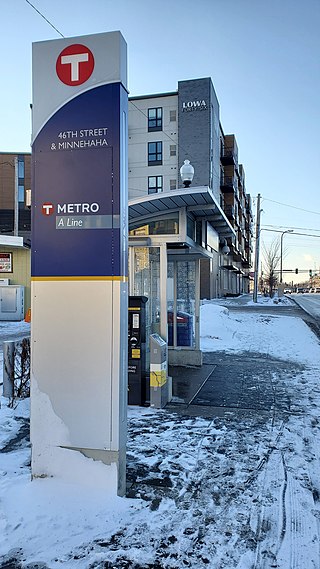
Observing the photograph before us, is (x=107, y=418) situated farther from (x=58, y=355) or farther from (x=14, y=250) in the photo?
(x=14, y=250)

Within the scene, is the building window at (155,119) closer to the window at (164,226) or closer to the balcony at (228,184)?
the balcony at (228,184)

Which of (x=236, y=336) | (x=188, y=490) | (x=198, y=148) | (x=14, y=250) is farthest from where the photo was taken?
(x=198, y=148)

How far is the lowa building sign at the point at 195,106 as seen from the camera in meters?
38.1

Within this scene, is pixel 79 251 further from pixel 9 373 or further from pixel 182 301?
pixel 182 301

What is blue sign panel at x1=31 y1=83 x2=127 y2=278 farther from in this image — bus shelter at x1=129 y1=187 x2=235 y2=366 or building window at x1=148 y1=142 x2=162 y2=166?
→ building window at x1=148 y1=142 x2=162 y2=166

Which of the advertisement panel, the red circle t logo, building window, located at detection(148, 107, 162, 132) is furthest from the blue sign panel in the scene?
building window, located at detection(148, 107, 162, 132)

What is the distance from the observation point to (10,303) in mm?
20922

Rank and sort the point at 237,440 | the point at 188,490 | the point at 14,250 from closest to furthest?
the point at 188,490
the point at 237,440
the point at 14,250

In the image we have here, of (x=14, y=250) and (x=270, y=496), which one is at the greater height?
(x=14, y=250)

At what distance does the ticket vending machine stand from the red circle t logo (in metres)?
3.32

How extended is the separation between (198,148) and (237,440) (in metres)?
36.5

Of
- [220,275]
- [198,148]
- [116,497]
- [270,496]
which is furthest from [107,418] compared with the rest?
[220,275]

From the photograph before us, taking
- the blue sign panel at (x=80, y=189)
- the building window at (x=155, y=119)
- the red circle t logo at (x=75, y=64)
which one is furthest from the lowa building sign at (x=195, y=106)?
the blue sign panel at (x=80, y=189)

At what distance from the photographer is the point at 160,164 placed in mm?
39750
